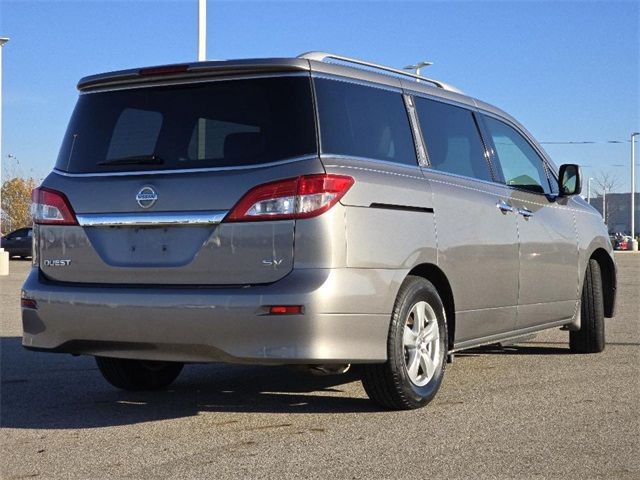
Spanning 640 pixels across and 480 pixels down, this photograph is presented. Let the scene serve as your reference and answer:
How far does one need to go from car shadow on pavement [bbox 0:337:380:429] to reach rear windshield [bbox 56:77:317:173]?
1414 millimetres

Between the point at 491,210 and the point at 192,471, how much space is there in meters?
3.12

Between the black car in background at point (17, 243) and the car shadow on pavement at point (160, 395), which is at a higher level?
the black car in background at point (17, 243)

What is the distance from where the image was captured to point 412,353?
5.88m

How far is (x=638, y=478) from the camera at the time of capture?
4.33m

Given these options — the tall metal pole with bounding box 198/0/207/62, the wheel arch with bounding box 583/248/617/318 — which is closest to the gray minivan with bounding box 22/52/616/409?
the wheel arch with bounding box 583/248/617/318

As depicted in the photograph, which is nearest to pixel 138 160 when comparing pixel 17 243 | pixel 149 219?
pixel 149 219

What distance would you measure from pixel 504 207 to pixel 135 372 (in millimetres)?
2697

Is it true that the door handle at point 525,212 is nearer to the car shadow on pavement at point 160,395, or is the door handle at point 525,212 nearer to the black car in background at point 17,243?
the car shadow on pavement at point 160,395

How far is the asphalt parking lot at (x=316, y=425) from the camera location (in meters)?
4.52

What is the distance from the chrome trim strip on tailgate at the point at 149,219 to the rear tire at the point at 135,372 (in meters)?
1.33

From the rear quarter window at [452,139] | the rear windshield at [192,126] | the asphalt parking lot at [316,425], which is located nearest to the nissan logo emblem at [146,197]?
the rear windshield at [192,126]

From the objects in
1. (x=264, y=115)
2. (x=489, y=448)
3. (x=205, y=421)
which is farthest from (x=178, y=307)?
(x=489, y=448)

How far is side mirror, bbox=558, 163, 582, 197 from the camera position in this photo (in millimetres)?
8039

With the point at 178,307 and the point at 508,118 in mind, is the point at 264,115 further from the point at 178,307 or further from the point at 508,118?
the point at 508,118
